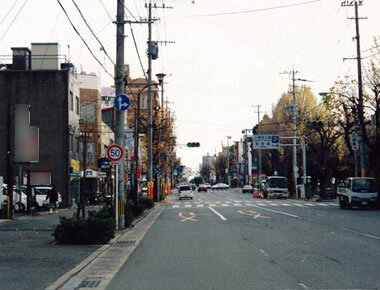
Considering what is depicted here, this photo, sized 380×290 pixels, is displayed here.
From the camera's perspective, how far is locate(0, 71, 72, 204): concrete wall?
47.5 m

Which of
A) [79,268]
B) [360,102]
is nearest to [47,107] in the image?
[360,102]

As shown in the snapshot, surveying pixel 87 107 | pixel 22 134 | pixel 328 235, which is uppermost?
pixel 87 107

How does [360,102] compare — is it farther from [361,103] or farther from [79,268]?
[79,268]

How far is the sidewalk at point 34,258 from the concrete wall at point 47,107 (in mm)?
26034

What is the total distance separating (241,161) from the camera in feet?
566

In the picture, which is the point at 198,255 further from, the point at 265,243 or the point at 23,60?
the point at 23,60

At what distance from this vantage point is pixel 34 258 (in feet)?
47.0

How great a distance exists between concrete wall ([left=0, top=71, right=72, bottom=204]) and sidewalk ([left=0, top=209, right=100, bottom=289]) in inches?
1025

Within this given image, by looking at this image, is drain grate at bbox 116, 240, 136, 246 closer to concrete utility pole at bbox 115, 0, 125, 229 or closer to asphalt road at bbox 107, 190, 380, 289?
asphalt road at bbox 107, 190, 380, 289

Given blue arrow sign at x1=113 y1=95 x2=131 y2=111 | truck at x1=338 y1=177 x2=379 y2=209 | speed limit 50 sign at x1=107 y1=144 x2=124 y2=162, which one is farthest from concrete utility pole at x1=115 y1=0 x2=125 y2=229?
truck at x1=338 y1=177 x2=379 y2=209

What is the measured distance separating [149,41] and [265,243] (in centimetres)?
2976

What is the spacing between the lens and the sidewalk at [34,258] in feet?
35.9

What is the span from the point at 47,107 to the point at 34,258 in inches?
1364

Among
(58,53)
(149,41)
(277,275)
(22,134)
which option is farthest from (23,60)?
(277,275)
